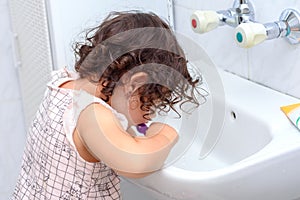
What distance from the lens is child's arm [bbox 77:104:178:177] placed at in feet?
3.25

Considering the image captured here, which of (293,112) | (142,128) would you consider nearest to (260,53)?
(293,112)

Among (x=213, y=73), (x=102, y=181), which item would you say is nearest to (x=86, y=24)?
(x=213, y=73)

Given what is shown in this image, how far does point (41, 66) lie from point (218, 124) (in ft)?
1.97

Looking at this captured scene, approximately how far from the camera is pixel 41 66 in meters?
1.66

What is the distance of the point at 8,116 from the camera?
1946 mm

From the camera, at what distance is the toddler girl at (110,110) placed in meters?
1.01

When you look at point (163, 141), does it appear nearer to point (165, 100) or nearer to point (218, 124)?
point (165, 100)

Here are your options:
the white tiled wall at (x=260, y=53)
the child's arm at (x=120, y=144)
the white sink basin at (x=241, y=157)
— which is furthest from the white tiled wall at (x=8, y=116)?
the child's arm at (x=120, y=144)

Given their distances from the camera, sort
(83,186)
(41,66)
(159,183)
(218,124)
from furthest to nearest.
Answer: (41,66), (218,124), (83,186), (159,183)

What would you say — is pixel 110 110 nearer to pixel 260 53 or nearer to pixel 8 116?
pixel 260 53

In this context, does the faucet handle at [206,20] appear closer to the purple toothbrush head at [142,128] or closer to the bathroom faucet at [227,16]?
the bathroom faucet at [227,16]

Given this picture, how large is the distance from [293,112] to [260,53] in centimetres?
21

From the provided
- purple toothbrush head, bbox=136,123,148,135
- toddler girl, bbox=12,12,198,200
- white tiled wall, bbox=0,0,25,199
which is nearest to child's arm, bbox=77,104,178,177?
toddler girl, bbox=12,12,198,200

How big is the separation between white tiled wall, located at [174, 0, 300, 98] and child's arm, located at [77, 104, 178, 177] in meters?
0.32
